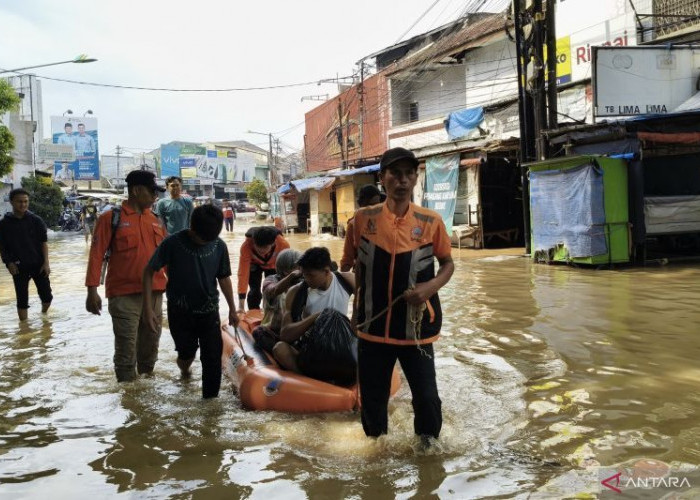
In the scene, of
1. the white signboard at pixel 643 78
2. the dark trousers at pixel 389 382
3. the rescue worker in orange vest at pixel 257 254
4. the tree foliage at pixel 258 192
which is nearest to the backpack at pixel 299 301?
the dark trousers at pixel 389 382

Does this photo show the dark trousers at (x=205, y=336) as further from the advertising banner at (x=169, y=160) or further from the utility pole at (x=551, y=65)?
the advertising banner at (x=169, y=160)

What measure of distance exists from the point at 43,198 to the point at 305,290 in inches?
1229

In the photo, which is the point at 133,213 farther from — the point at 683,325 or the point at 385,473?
the point at 683,325

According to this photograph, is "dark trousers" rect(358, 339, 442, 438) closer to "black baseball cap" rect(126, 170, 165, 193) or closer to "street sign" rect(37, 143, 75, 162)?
"black baseball cap" rect(126, 170, 165, 193)

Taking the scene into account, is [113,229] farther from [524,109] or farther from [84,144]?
[84,144]

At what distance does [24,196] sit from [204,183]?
69.5m

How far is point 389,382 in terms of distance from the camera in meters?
3.36

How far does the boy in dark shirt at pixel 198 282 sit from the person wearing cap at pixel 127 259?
285 mm

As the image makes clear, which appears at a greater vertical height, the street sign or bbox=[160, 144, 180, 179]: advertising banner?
bbox=[160, 144, 180, 179]: advertising banner

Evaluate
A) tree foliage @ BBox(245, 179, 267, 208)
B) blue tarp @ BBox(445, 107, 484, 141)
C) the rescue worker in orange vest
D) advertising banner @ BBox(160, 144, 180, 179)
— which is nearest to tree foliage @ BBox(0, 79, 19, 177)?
the rescue worker in orange vest

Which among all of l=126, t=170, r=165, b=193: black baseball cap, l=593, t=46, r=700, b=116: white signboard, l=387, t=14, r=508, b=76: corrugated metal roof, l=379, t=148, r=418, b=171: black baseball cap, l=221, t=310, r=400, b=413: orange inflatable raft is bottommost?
l=221, t=310, r=400, b=413: orange inflatable raft

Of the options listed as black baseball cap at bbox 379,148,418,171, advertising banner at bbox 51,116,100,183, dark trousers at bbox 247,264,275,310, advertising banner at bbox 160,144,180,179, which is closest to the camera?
black baseball cap at bbox 379,148,418,171

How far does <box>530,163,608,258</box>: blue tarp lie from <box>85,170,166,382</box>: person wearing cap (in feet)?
30.5

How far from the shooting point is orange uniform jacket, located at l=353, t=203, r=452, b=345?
3129 millimetres
